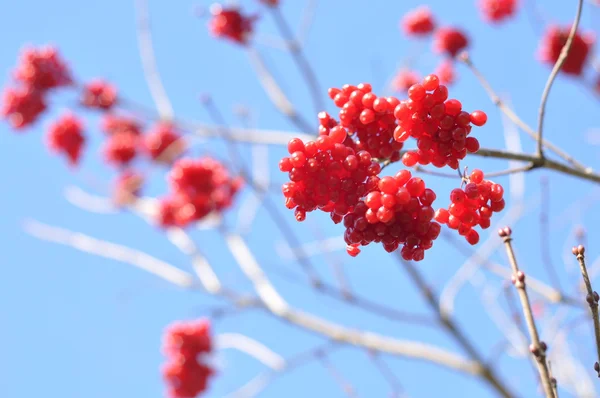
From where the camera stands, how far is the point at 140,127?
7.08m

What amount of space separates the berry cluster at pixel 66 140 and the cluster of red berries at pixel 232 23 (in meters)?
2.56

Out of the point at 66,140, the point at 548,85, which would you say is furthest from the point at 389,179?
the point at 66,140

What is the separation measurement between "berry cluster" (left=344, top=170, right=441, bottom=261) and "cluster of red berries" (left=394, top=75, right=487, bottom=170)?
0.40 ft

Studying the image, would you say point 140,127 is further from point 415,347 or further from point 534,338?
point 534,338

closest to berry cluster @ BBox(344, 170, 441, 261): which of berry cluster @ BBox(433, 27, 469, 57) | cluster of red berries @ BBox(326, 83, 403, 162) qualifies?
cluster of red berries @ BBox(326, 83, 403, 162)

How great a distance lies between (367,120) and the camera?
64.3 inches

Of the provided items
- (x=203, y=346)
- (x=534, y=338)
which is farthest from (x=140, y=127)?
(x=534, y=338)

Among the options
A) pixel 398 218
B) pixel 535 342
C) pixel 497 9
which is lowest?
pixel 535 342

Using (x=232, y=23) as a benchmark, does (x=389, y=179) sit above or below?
below

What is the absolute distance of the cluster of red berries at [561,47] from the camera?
4977 mm

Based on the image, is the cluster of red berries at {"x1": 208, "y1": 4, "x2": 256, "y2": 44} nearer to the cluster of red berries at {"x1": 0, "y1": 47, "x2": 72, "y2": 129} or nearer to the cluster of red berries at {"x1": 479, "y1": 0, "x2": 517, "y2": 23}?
the cluster of red berries at {"x1": 0, "y1": 47, "x2": 72, "y2": 129}

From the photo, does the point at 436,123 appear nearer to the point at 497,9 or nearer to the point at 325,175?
the point at 325,175

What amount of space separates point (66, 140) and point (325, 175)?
5743 millimetres

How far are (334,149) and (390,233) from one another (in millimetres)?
250
